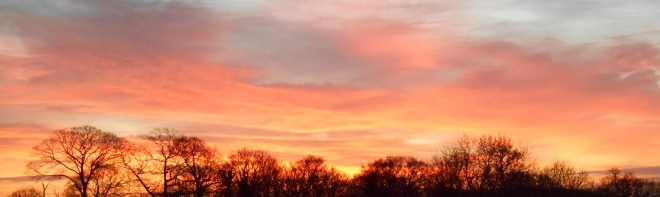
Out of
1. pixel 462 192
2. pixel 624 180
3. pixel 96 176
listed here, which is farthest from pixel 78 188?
pixel 624 180

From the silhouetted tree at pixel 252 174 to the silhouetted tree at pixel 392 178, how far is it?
17.0 m

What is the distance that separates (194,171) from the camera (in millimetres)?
89250

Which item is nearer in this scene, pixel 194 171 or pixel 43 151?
pixel 43 151

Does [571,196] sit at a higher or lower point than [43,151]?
lower

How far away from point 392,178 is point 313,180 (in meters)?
14.6

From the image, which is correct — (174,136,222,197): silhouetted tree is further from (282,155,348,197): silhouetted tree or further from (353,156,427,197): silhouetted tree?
(353,156,427,197): silhouetted tree

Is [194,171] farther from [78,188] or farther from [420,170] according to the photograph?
[420,170]

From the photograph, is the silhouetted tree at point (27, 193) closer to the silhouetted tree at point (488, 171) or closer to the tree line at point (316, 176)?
the tree line at point (316, 176)

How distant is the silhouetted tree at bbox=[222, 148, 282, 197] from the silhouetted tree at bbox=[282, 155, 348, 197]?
3.40m

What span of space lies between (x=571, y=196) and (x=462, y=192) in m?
17.6

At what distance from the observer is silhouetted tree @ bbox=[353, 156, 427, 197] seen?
12344 centimetres

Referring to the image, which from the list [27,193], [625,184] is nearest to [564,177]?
[625,184]

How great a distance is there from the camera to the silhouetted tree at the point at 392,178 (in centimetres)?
12344

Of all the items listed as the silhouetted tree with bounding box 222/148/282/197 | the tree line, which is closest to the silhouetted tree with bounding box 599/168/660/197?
the tree line
